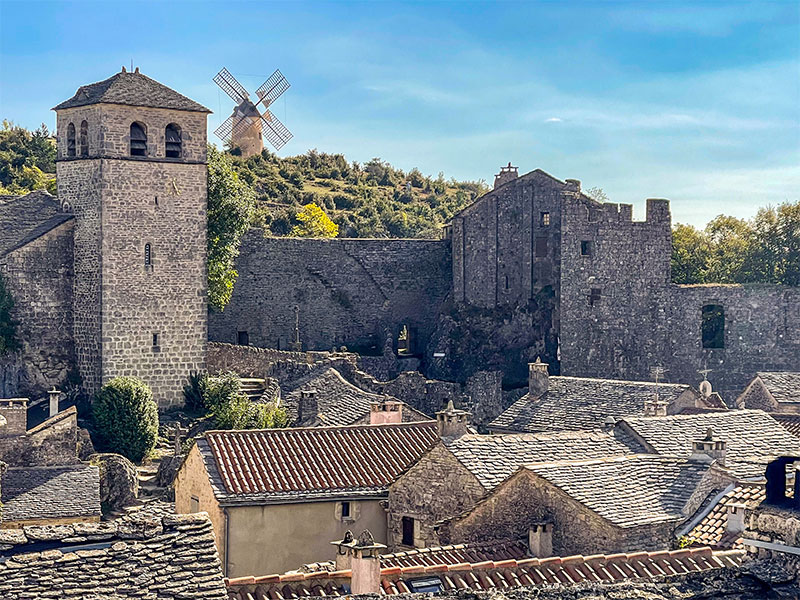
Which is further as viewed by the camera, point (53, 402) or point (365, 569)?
point (53, 402)

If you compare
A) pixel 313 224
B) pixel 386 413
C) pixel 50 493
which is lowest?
pixel 50 493

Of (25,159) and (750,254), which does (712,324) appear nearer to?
(750,254)

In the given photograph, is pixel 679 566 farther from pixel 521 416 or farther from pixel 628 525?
pixel 521 416

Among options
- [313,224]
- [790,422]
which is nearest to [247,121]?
[313,224]

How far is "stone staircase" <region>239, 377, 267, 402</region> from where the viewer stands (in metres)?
38.8

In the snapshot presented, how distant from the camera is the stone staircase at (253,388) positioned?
38.8 meters

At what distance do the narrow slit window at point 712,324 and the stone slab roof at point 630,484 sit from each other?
26365 mm

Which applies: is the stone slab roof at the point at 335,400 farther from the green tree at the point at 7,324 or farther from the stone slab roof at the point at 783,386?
the stone slab roof at the point at 783,386

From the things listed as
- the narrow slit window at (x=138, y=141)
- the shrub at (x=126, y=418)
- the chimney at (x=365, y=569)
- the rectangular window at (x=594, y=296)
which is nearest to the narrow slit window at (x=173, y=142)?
the narrow slit window at (x=138, y=141)

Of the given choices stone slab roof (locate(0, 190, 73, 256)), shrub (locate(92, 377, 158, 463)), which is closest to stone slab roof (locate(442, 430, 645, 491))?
shrub (locate(92, 377, 158, 463))

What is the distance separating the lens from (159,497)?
3088 cm

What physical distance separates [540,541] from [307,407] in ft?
46.3

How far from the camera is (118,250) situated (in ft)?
124

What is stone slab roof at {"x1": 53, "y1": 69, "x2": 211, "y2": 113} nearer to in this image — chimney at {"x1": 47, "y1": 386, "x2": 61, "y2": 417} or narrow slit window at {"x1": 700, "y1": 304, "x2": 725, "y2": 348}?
chimney at {"x1": 47, "y1": 386, "x2": 61, "y2": 417}
